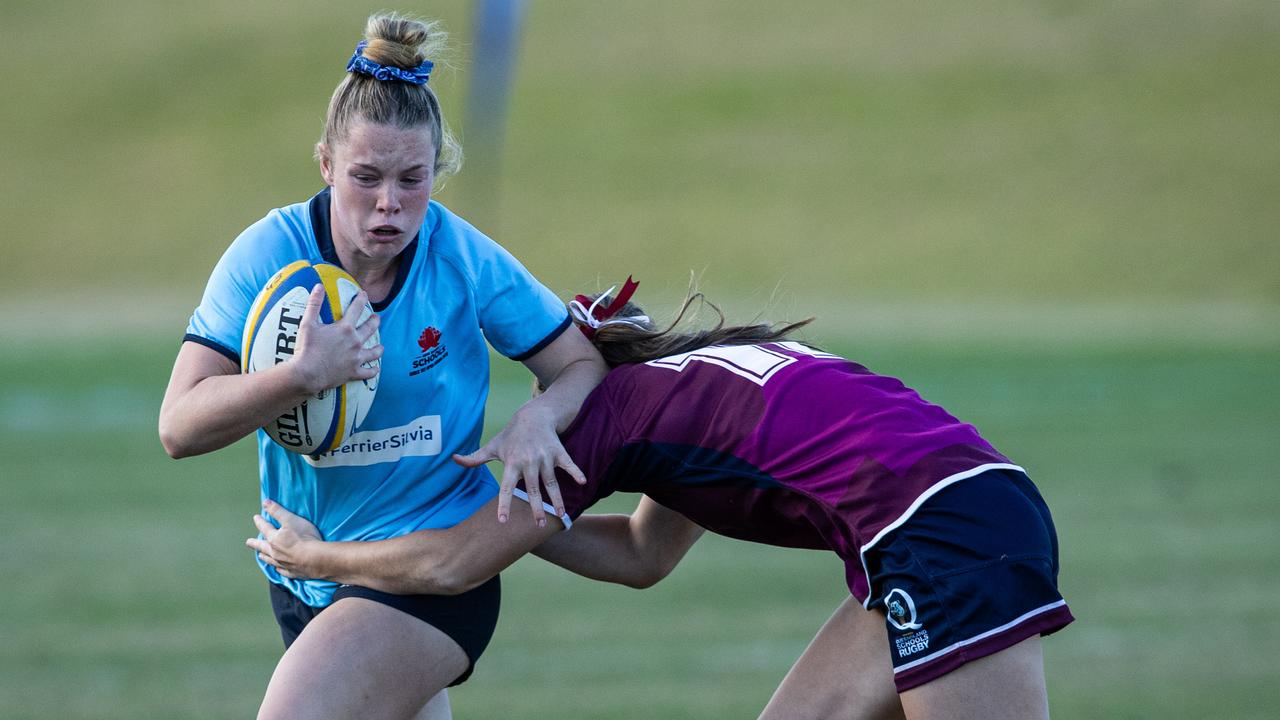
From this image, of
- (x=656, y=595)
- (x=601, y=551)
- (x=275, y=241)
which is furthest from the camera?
(x=656, y=595)

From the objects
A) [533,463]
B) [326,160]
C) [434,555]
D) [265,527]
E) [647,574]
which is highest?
[326,160]

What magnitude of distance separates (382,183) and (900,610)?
4.85 feet

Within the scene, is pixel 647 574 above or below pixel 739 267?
above

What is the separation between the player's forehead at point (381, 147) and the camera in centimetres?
346

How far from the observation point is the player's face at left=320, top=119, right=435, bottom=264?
3.46 metres

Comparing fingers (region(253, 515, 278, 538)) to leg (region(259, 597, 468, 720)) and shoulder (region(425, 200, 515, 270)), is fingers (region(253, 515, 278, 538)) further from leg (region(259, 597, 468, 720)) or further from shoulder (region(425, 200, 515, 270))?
shoulder (region(425, 200, 515, 270))

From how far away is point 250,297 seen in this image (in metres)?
3.52

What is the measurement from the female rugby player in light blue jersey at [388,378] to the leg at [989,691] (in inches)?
36.2

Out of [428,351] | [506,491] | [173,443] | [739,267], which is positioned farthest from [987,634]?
[739,267]

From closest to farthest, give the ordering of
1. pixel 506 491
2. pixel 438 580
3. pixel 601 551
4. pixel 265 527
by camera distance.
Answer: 1. pixel 506 491
2. pixel 438 580
3. pixel 265 527
4. pixel 601 551

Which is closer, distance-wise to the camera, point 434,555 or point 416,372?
point 434,555

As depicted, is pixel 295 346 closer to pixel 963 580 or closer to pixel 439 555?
pixel 439 555

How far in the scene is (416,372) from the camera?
3.67 m

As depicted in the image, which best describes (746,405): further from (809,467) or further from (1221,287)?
(1221,287)
